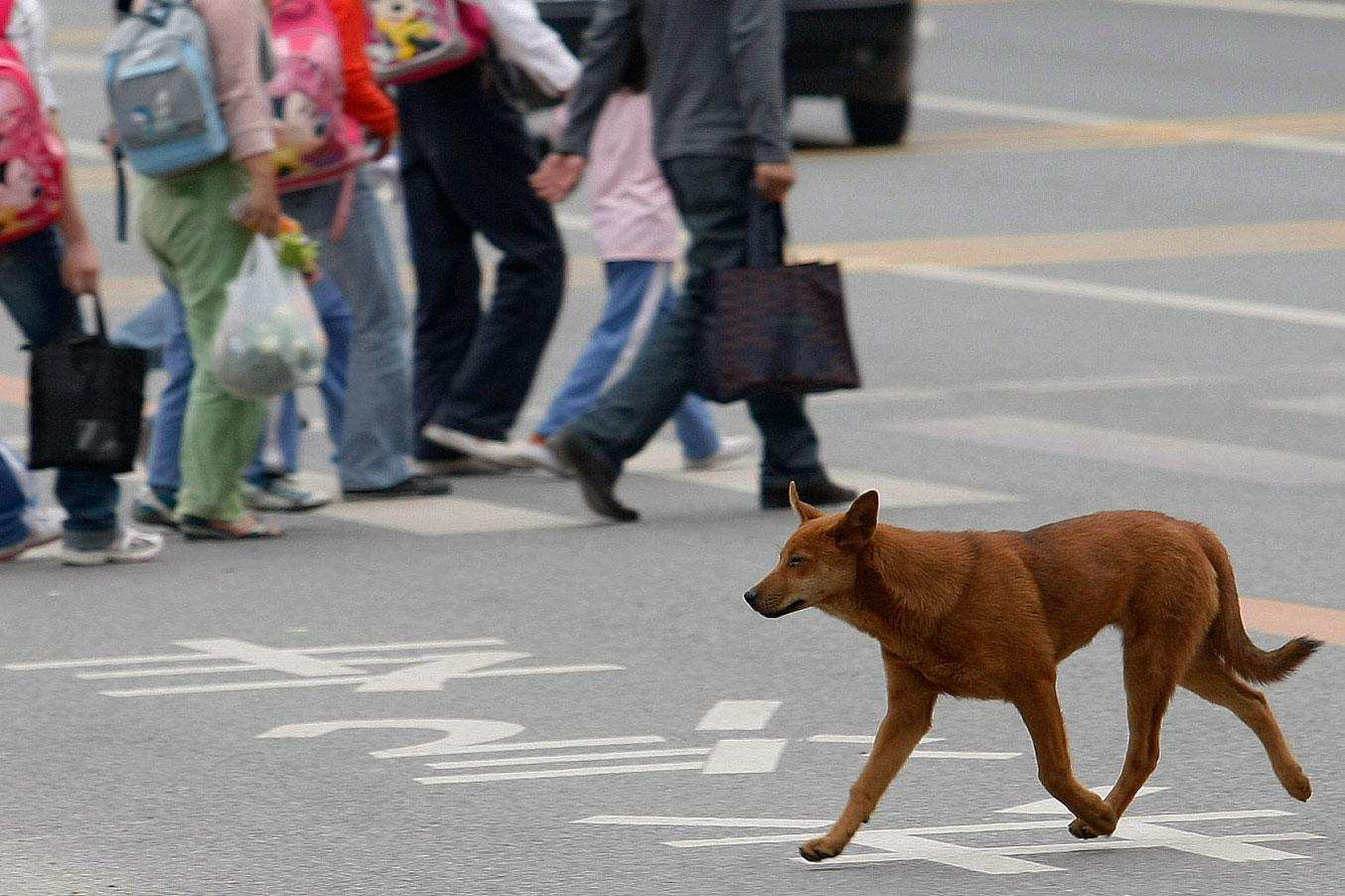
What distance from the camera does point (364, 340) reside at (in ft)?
29.5

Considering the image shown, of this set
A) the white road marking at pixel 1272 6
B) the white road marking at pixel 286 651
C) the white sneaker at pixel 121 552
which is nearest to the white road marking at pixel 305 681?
the white road marking at pixel 286 651

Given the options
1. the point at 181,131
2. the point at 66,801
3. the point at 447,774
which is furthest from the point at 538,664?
the point at 181,131

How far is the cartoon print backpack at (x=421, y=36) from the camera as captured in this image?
9.20m

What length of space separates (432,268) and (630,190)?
0.74 m

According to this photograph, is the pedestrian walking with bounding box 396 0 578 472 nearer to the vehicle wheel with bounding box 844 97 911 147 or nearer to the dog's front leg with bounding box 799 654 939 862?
the dog's front leg with bounding box 799 654 939 862

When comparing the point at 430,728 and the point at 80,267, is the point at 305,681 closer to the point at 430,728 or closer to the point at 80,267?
the point at 430,728

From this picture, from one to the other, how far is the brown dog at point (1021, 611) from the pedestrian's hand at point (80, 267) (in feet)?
10.7

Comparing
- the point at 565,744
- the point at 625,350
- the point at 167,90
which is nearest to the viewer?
the point at 565,744

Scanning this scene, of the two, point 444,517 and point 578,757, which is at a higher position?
point 578,757

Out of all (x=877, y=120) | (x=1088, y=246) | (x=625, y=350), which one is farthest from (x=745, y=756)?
(x=877, y=120)

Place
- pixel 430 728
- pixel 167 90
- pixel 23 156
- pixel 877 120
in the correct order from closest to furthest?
pixel 430 728, pixel 23 156, pixel 167 90, pixel 877 120

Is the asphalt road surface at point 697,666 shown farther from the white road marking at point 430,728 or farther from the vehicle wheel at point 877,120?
the vehicle wheel at point 877,120

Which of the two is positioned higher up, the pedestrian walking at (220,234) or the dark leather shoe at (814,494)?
the pedestrian walking at (220,234)

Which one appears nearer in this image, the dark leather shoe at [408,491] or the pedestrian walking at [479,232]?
the dark leather shoe at [408,491]
